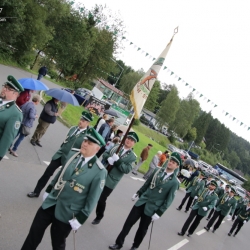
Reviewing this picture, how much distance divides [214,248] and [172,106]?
6393 centimetres

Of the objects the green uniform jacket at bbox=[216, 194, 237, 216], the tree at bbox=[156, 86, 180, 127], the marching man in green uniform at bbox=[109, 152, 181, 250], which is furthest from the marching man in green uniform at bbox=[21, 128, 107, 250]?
the tree at bbox=[156, 86, 180, 127]

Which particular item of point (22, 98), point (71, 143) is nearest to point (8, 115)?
point (71, 143)

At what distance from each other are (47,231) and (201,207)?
5.55 metres

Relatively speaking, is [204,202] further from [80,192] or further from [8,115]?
[8,115]

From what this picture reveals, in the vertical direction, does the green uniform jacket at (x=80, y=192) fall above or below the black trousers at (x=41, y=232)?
above

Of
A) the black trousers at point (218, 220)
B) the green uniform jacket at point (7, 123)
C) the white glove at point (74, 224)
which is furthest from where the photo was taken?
the black trousers at point (218, 220)

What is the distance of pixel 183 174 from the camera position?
2127cm

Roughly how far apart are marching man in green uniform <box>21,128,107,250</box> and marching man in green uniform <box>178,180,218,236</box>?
21.2ft

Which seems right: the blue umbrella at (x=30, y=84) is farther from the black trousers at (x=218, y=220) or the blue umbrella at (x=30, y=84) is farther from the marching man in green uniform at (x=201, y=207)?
the black trousers at (x=218, y=220)

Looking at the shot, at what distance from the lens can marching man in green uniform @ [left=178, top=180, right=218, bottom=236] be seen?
9.03 meters

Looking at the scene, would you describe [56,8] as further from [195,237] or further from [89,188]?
[89,188]

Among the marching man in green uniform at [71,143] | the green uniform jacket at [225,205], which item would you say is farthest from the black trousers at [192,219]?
the marching man in green uniform at [71,143]

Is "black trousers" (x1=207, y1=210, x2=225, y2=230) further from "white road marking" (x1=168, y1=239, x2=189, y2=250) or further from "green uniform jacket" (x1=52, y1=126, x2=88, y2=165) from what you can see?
"green uniform jacket" (x1=52, y1=126, x2=88, y2=165)

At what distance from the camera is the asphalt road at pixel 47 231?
15.8 feet
